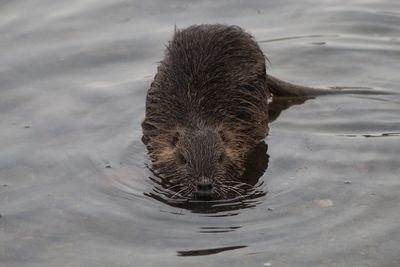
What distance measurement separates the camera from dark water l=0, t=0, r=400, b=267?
6.18m

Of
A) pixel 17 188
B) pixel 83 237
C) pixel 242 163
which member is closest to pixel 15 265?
pixel 83 237

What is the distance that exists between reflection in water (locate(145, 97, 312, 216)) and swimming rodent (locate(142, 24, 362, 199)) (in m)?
0.05

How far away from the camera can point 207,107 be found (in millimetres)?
7695

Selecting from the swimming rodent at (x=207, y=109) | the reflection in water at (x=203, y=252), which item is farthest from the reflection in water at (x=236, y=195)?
the reflection in water at (x=203, y=252)

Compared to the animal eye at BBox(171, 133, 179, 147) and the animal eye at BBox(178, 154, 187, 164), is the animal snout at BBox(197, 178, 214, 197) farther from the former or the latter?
the animal eye at BBox(171, 133, 179, 147)

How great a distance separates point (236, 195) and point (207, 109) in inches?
37.6

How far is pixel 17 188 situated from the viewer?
709cm

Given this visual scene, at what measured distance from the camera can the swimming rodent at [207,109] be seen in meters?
7.19

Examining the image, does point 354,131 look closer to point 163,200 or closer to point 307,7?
point 163,200

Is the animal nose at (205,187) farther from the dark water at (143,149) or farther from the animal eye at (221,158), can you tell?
the animal eye at (221,158)

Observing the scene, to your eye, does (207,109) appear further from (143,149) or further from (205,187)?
(205,187)

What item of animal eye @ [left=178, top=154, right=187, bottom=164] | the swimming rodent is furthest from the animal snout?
animal eye @ [left=178, top=154, right=187, bottom=164]

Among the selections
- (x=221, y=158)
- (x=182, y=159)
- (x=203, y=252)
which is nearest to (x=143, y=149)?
(x=182, y=159)

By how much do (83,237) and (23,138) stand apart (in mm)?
1772
